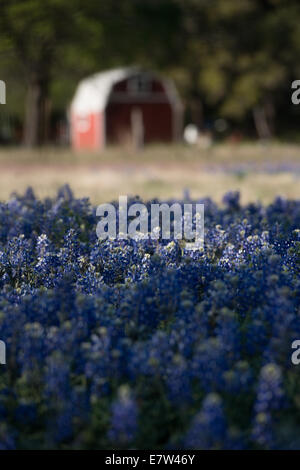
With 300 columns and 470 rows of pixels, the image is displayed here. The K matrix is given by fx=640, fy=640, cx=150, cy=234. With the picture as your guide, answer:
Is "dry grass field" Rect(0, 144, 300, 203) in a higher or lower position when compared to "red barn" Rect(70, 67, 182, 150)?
lower

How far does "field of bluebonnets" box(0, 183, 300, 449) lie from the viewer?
3.19 m

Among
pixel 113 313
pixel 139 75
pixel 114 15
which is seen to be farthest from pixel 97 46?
pixel 113 313

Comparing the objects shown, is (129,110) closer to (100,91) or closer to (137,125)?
(137,125)

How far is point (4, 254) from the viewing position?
17.0 feet

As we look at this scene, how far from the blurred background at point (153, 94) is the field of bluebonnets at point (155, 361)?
4377 millimetres

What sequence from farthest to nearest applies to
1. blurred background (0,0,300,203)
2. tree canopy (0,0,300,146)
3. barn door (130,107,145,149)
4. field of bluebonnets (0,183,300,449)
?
barn door (130,107,145,149), tree canopy (0,0,300,146), blurred background (0,0,300,203), field of bluebonnets (0,183,300,449)

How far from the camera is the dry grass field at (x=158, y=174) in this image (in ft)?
44.6

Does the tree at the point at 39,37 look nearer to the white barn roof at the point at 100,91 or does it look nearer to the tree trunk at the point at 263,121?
the white barn roof at the point at 100,91

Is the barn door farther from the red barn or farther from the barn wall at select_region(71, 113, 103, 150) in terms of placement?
the barn wall at select_region(71, 113, 103, 150)

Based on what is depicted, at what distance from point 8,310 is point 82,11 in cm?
2822

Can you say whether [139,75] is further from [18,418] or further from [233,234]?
[18,418]

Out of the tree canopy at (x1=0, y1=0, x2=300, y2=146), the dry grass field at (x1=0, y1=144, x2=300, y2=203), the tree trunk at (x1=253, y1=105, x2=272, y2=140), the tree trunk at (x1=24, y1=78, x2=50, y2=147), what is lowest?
the dry grass field at (x1=0, y1=144, x2=300, y2=203)

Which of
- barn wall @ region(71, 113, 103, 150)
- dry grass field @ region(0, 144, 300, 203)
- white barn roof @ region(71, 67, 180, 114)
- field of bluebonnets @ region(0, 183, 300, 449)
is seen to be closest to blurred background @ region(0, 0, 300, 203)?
dry grass field @ region(0, 144, 300, 203)

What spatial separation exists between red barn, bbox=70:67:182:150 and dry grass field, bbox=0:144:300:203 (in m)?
16.9
